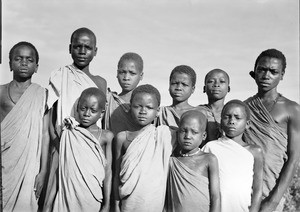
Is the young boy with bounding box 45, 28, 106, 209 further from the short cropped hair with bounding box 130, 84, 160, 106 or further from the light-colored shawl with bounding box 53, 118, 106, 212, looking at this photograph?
the short cropped hair with bounding box 130, 84, 160, 106

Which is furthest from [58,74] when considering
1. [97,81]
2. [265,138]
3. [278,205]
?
[278,205]

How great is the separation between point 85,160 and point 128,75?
1289 mm

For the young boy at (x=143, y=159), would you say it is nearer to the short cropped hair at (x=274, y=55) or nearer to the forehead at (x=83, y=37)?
the forehead at (x=83, y=37)

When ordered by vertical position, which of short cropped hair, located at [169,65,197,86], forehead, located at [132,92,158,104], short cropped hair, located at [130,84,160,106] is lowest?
forehead, located at [132,92,158,104]

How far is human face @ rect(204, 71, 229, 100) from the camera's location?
6.56 m

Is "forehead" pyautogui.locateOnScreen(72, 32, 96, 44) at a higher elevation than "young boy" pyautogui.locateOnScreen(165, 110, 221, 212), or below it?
higher

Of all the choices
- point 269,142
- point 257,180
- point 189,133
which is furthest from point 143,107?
point 269,142

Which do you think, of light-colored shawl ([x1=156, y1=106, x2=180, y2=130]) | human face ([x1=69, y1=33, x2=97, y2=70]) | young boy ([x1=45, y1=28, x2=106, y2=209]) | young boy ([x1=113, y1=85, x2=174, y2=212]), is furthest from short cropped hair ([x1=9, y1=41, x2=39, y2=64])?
light-colored shawl ([x1=156, y1=106, x2=180, y2=130])

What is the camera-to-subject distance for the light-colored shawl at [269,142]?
6410mm

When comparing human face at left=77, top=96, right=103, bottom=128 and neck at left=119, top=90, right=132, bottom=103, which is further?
neck at left=119, top=90, right=132, bottom=103

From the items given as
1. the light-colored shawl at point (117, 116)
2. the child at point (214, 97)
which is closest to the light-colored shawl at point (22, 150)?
the light-colored shawl at point (117, 116)

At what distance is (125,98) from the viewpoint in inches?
259

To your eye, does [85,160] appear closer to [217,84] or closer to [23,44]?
[23,44]

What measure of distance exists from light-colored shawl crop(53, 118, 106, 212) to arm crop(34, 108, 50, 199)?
1.83 ft
